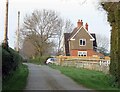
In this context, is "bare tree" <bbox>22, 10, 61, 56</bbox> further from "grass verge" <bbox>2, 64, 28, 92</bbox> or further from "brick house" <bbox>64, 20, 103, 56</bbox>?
"grass verge" <bbox>2, 64, 28, 92</bbox>

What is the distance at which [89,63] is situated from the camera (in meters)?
47.5

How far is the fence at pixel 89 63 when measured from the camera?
126ft

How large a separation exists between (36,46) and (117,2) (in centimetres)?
6762

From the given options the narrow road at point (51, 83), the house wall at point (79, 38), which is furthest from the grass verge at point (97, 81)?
the house wall at point (79, 38)

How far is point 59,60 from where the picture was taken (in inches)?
2530

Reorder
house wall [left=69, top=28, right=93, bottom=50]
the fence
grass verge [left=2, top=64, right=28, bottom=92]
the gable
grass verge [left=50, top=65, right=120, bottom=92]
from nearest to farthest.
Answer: grass verge [left=2, top=64, right=28, bottom=92]
grass verge [left=50, top=65, right=120, bottom=92]
the fence
the gable
house wall [left=69, top=28, right=93, bottom=50]

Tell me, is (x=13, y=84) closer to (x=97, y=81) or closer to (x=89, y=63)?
(x=97, y=81)

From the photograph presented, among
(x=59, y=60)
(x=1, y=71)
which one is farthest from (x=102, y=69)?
(x=59, y=60)

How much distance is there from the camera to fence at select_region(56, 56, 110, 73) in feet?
126

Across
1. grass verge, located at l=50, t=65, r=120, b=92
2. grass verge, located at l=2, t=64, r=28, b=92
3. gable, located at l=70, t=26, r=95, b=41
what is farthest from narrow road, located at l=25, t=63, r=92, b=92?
gable, located at l=70, t=26, r=95, b=41

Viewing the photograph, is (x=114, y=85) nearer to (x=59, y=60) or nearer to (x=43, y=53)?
(x=59, y=60)

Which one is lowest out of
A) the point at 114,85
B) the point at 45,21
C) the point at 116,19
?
the point at 114,85

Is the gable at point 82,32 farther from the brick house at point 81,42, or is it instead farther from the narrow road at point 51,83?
the narrow road at point 51,83

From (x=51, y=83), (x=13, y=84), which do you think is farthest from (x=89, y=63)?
(x=13, y=84)
